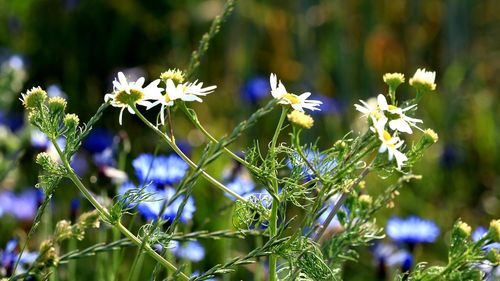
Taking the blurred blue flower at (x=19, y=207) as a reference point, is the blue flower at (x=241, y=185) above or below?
below

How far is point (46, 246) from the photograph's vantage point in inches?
38.1

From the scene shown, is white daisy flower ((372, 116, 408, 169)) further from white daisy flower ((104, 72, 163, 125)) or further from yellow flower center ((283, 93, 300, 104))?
white daisy flower ((104, 72, 163, 125))

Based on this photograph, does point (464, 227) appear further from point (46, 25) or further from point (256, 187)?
point (46, 25)

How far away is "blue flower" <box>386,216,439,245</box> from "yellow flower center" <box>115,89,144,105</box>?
757 mm

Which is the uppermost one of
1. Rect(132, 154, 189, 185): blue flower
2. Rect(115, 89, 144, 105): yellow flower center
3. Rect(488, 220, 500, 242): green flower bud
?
Rect(132, 154, 189, 185): blue flower

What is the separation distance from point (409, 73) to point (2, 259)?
2078 mm

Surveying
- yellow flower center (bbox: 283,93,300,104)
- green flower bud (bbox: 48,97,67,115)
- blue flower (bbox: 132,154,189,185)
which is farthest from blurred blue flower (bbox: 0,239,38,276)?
yellow flower center (bbox: 283,93,300,104)

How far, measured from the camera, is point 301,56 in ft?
9.55

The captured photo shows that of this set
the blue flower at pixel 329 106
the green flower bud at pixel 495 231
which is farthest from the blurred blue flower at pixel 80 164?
the green flower bud at pixel 495 231

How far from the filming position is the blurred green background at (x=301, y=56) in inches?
109

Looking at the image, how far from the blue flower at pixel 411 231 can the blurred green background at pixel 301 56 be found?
884mm

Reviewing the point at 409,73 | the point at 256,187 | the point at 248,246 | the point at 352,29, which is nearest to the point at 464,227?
the point at 256,187

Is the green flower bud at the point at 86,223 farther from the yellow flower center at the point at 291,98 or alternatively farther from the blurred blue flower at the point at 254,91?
the blurred blue flower at the point at 254,91

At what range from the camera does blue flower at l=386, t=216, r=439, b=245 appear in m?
1.57
